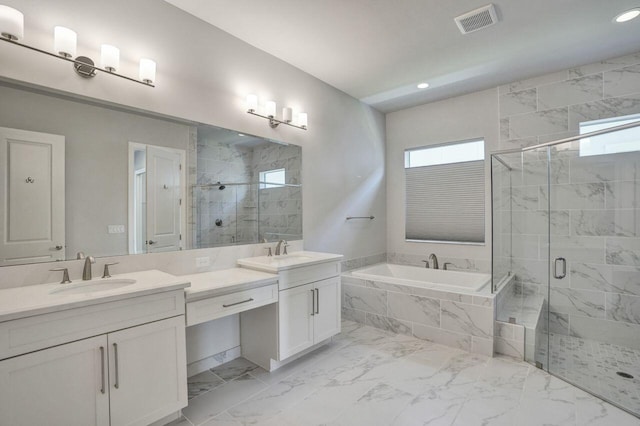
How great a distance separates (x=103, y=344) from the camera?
1.47m

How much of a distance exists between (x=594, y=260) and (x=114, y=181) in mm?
3909

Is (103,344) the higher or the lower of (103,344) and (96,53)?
the lower

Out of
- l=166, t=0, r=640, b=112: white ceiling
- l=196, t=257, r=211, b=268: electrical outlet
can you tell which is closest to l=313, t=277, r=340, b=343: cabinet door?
l=196, t=257, r=211, b=268: electrical outlet

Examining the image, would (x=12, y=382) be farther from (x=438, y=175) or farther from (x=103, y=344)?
(x=438, y=175)

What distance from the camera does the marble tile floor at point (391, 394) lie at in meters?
1.86

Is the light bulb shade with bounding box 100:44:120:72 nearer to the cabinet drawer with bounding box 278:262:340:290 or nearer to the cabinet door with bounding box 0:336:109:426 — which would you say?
the cabinet door with bounding box 0:336:109:426

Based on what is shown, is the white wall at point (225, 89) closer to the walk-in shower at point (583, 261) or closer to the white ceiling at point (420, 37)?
the white ceiling at point (420, 37)

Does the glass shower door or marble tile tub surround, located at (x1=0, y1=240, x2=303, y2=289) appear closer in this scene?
marble tile tub surround, located at (x1=0, y1=240, x2=303, y2=289)

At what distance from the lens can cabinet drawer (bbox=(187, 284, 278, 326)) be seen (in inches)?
73.5

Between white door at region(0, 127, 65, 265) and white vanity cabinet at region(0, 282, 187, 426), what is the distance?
59 centimetres

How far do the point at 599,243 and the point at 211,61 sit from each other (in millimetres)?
3630

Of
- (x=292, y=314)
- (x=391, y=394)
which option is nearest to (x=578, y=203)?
(x=391, y=394)

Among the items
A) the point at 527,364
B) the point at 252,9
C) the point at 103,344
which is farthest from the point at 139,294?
the point at 527,364

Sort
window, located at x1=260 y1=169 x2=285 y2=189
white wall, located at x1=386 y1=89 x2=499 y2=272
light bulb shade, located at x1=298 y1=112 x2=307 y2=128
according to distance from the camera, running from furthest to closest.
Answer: white wall, located at x1=386 y1=89 x2=499 y2=272 < light bulb shade, located at x1=298 y1=112 x2=307 y2=128 < window, located at x1=260 y1=169 x2=285 y2=189
